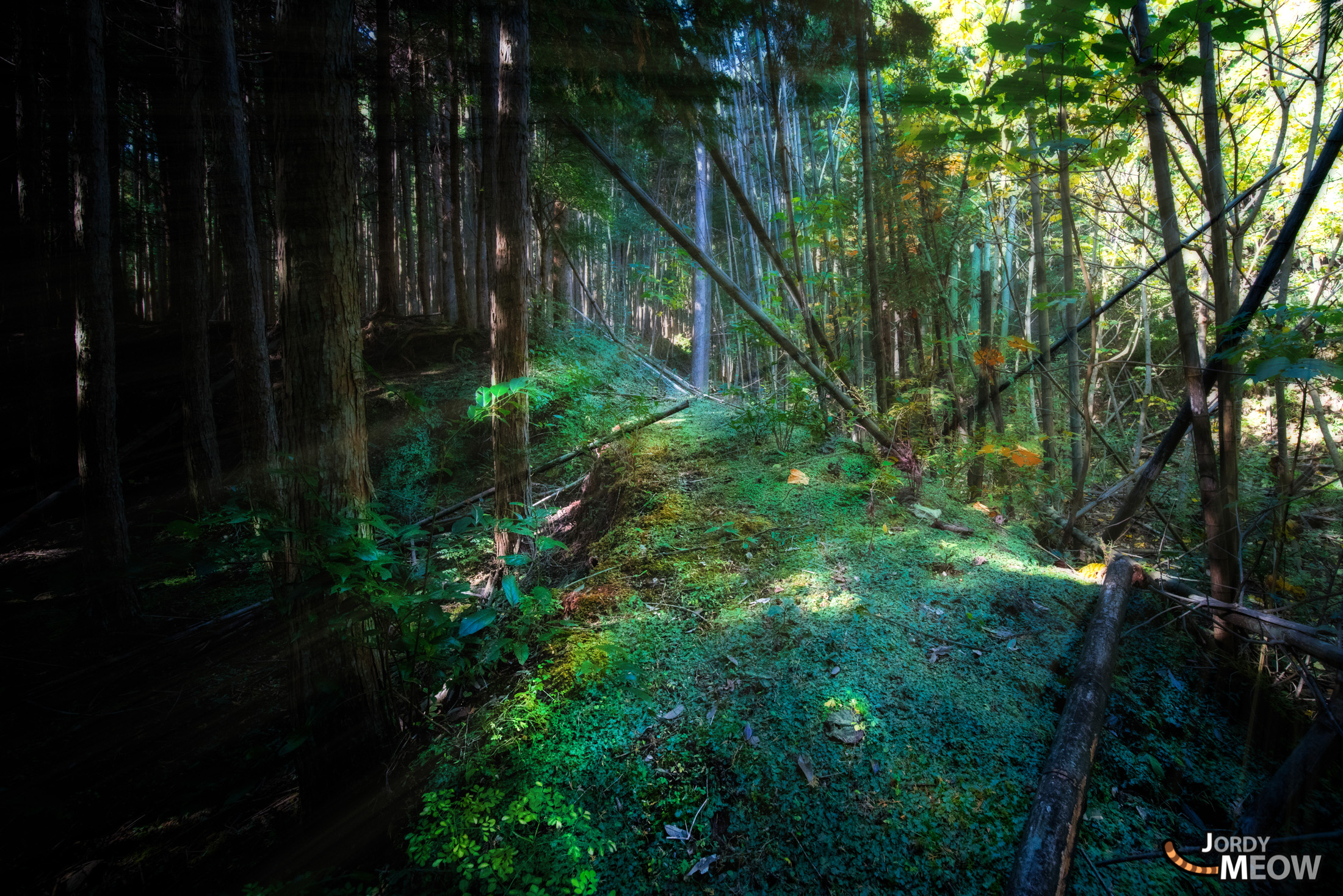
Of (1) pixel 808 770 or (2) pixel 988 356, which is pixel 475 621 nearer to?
(1) pixel 808 770

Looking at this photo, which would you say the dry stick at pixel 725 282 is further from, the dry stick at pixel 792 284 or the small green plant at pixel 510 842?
the small green plant at pixel 510 842

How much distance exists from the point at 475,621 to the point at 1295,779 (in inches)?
128

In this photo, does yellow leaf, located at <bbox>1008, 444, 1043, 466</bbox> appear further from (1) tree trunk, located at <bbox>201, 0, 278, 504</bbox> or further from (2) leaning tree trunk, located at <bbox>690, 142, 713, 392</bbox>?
(2) leaning tree trunk, located at <bbox>690, 142, 713, 392</bbox>

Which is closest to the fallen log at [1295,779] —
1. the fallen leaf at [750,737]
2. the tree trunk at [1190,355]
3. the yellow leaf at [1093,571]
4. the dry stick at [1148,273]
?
the tree trunk at [1190,355]

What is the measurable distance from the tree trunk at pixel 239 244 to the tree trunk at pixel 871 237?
6283 millimetres

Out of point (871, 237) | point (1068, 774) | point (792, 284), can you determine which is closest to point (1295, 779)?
point (1068, 774)

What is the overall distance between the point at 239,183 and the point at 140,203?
15.6 meters

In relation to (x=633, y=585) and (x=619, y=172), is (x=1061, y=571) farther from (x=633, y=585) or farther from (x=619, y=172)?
(x=619, y=172)

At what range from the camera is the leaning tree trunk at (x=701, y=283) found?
40.5 feet

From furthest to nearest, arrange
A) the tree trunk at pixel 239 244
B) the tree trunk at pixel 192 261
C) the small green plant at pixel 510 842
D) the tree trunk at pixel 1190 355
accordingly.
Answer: the tree trunk at pixel 192 261 → the tree trunk at pixel 239 244 → the tree trunk at pixel 1190 355 → the small green plant at pixel 510 842

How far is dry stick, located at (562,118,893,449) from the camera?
13.2ft

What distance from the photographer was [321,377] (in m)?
2.33

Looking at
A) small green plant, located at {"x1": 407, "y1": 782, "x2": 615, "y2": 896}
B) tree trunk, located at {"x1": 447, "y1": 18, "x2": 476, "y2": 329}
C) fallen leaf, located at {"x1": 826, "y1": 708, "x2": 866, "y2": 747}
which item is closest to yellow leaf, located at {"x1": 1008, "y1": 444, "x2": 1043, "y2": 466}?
fallen leaf, located at {"x1": 826, "y1": 708, "x2": 866, "y2": 747}

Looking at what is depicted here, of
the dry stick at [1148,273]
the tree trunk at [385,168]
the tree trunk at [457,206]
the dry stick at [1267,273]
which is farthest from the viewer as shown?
the tree trunk at [457,206]
